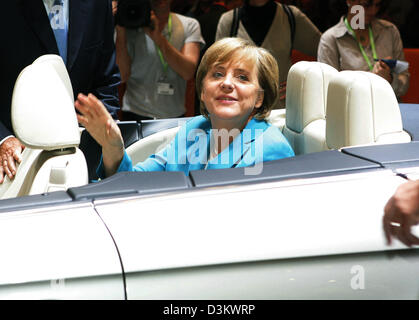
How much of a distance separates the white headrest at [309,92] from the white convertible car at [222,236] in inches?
21.5

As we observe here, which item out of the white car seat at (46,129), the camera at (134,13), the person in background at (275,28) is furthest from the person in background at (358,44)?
the white car seat at (46,129)

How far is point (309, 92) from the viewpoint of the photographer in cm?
200

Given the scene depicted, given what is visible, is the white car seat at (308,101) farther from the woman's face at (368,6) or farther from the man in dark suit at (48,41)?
the woman's face at (368,6)

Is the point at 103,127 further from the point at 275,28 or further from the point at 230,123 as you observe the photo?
the point at 275,28

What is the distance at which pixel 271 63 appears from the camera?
1852mm

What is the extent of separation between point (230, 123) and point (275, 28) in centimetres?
134

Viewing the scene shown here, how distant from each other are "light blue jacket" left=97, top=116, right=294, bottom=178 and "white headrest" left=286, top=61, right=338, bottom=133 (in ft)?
0.73

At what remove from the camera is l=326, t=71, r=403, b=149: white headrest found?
1.59 meters

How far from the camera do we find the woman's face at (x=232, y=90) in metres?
1.75

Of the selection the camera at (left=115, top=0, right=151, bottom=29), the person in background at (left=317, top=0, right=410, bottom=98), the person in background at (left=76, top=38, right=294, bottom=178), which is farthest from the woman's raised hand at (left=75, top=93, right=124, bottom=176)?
the camera at (left=115, top=0, right=151, bottom=29)

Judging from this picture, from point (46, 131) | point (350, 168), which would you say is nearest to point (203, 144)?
point (46, 131)

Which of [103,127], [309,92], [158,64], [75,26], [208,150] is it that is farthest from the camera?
[158,64]

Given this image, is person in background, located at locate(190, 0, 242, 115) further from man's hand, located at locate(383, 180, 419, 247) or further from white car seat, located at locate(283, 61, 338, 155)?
man's hand, located at locate(383, 180, 419, 247)

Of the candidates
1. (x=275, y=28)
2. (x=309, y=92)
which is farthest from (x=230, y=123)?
(x=275, y=28)
